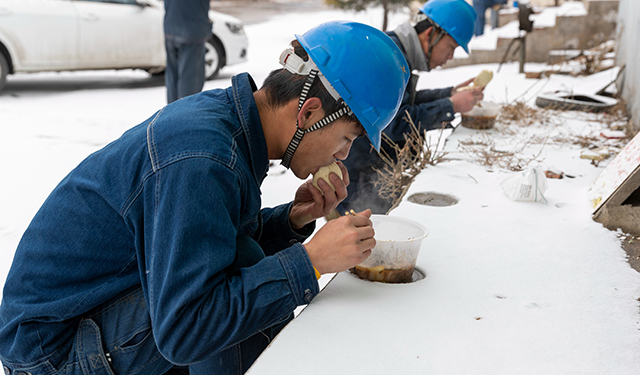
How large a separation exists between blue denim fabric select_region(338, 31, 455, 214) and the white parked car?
443 centimetres

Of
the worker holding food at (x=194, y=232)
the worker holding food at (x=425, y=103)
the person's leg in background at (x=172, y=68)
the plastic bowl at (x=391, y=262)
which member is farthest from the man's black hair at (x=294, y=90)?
the person's leg in background at (x=172, y=68)

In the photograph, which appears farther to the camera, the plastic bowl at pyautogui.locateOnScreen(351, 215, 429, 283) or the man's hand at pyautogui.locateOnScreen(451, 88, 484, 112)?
the man's hand at pyautogui.locateOnScreen(451, 88, 484, 112)

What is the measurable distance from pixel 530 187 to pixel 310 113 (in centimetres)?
129

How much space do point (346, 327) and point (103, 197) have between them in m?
0.62

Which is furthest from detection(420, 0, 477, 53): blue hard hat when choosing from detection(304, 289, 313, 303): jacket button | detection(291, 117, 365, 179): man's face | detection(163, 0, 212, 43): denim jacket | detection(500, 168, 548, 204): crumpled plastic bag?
detection(163, 0, 212, 43): denim jacket

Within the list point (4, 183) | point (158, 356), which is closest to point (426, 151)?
point (158, 356)

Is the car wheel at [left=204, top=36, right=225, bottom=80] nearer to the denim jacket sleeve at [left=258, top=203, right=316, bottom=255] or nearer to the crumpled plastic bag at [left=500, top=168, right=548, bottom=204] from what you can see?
the crumpled plastic bag at [left=500, top=168, right=548, bottom=204]

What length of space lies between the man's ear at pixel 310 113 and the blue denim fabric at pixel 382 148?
69.8 inches

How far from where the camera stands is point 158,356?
1.41 m

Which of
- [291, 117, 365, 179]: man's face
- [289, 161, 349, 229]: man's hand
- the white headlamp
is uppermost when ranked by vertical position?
the white headlamp

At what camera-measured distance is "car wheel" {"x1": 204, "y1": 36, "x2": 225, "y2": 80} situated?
24.5 feet

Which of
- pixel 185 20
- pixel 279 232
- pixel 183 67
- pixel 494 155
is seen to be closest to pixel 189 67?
pixel 183 67

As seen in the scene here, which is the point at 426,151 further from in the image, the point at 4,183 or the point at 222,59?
the point at 222,59

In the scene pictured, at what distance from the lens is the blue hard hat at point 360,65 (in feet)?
4.30
